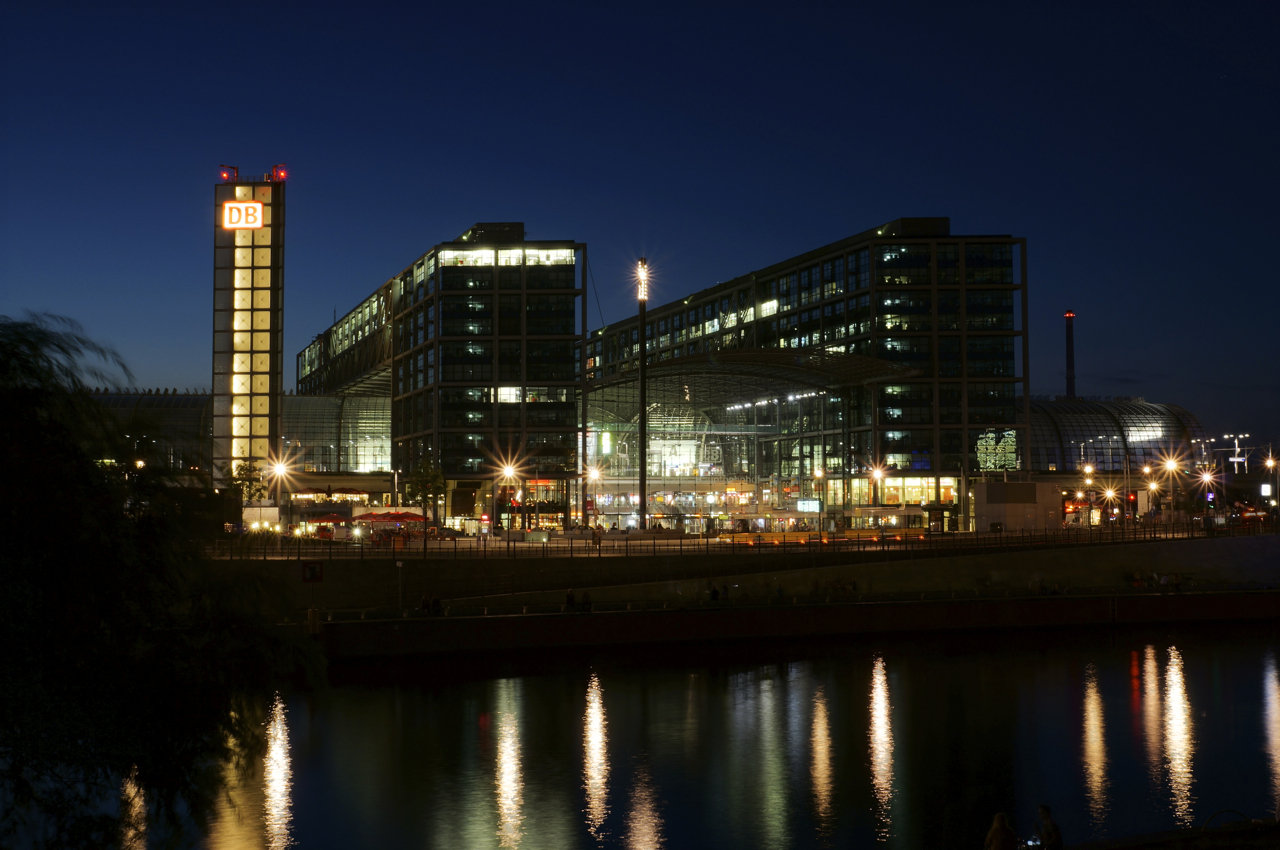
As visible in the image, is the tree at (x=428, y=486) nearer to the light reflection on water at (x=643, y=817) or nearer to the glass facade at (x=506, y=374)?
the glass facade at (x=506, y=374)

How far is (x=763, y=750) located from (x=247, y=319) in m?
71.8

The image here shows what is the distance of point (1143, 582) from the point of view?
68.9m

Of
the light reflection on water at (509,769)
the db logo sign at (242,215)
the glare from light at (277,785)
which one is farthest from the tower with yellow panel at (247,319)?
the glare from light at (277,785)

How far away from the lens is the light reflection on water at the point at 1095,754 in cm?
2998

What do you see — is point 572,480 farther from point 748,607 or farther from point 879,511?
point 748,607

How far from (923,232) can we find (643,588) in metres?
83.1

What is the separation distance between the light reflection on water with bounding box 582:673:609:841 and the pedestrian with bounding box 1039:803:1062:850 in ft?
39.3

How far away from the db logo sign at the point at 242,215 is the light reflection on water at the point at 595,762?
211ft

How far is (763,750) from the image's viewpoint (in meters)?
36.7

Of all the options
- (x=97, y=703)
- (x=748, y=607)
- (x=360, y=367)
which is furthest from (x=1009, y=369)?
(x=97, y=703)

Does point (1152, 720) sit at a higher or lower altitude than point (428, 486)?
lower

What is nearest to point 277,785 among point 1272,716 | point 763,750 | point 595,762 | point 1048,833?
point 595,762

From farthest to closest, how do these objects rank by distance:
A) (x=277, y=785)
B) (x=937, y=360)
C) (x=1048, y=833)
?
(x=937, y=360) → (x=277, y=785) → (x=1048, y=833)

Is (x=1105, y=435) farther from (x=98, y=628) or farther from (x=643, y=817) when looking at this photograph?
(x=98, y=628)
